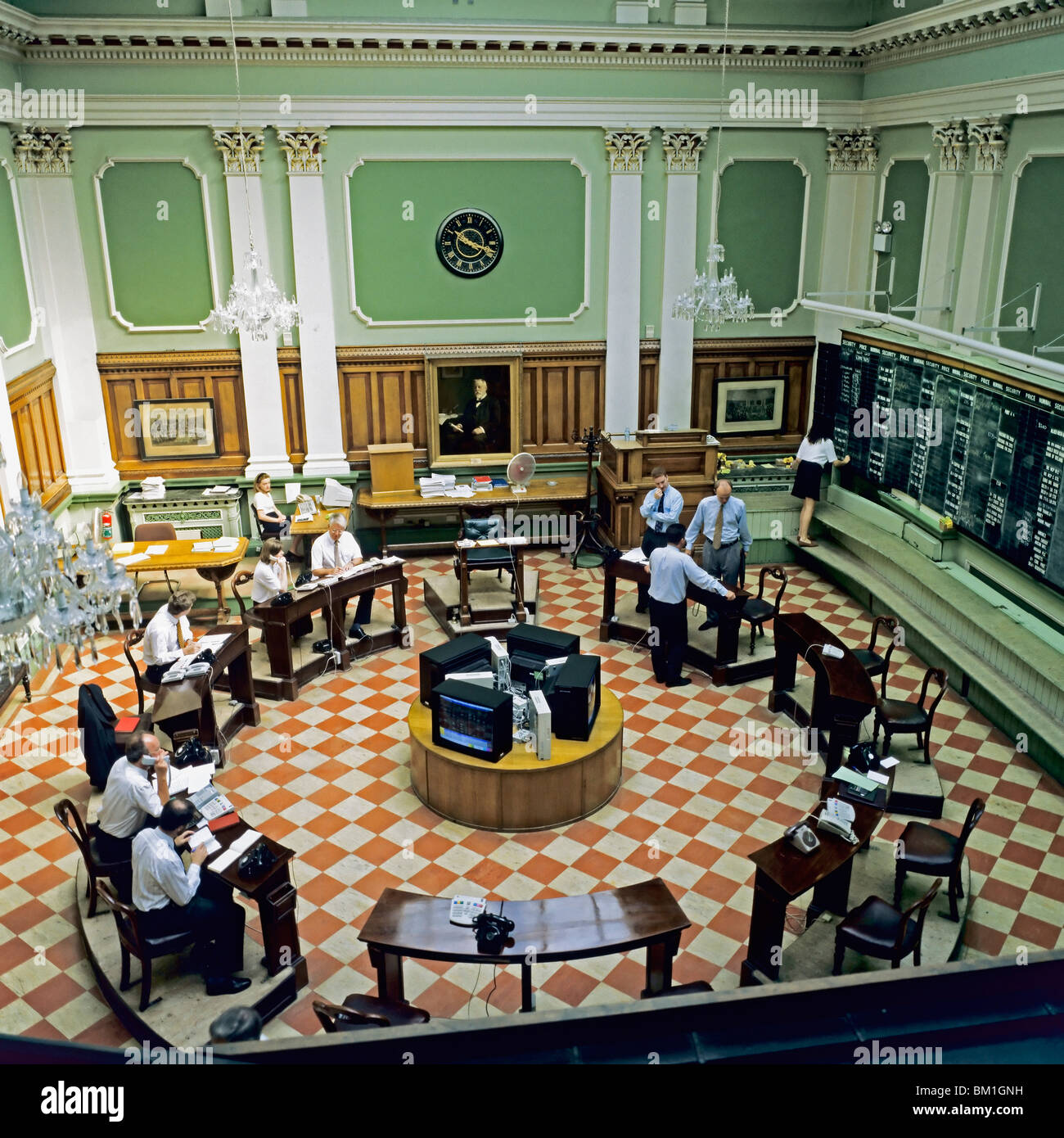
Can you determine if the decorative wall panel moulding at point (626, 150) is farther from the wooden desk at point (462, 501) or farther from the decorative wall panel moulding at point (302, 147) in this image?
the wooden desk at point (462, 501)

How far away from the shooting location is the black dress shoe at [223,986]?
5746mm

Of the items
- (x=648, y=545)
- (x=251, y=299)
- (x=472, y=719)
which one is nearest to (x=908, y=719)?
(x=648, y=545)

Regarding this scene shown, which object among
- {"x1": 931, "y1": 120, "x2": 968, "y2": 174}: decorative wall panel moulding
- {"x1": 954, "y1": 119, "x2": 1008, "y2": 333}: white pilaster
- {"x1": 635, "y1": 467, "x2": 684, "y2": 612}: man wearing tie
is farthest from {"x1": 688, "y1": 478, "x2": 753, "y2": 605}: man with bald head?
{"x1": 931, "y1": 120, "x2": 968, "y2": 174}: decorative wall panel moulding

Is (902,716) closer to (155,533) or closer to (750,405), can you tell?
(750,405)

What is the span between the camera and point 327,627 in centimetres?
1052

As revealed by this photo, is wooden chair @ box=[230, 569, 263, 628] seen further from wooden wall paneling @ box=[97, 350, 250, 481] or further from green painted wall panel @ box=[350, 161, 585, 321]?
green painted wall panel @ box=[350, 161, 585, 321]

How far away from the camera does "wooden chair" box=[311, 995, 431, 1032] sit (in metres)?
4.71

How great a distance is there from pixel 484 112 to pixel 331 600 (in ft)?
21.4

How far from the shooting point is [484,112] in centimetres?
1216

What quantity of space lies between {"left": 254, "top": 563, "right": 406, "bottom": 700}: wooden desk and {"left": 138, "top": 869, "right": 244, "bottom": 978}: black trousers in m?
3.73

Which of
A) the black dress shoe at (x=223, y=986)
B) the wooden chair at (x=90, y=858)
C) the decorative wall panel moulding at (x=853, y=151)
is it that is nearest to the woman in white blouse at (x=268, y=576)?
the wooden chair at (x=90, y=858)

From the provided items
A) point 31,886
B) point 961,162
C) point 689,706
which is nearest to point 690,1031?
point 31,886

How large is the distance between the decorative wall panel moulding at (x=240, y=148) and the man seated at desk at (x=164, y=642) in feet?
20.3
